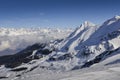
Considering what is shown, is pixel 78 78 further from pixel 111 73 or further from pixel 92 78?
pixel 111 73

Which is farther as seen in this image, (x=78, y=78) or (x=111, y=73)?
(x=111, y=73)

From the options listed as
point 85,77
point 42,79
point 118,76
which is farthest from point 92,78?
point 42,79

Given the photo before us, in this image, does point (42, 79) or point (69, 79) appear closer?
point (69, 79)

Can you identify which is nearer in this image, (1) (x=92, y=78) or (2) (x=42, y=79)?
(1) (x=92, y=78)

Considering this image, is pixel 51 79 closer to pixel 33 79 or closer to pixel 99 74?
pixel 33 79

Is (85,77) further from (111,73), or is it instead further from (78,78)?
(111,73)

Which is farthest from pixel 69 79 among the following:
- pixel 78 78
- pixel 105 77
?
pixel 105 77

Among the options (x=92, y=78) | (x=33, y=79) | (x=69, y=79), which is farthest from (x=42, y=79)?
(x=92, y=78)
